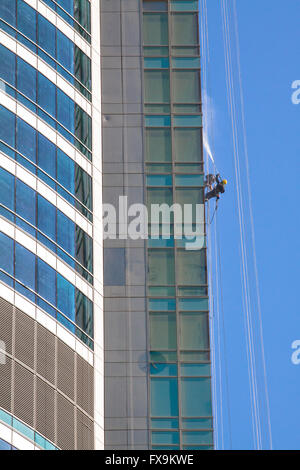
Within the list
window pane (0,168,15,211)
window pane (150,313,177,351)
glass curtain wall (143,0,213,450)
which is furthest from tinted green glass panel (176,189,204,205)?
window pane (0,168,15,211)

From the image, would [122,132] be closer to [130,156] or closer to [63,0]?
[130,156]

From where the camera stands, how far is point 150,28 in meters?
73.2

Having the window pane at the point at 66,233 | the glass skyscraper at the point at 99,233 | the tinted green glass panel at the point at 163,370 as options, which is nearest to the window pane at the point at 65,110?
the glass skyscraper at the point at 99,233

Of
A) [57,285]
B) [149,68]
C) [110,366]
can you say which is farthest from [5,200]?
[149,68]

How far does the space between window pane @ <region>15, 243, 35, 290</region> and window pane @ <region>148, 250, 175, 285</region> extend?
880cm

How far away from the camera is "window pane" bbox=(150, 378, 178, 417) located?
215 ft

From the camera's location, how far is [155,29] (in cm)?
7319

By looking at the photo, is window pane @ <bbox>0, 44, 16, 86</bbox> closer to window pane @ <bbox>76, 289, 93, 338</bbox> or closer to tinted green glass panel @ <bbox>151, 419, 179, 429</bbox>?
window pane @ <bbox>76, 289, 93, 338</bbox>

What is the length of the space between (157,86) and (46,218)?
12296 millimetres

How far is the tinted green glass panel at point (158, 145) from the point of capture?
231 ft

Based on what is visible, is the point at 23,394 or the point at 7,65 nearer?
the point at 23,394

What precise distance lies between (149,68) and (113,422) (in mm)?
16741

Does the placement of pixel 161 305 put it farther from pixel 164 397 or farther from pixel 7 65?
pixel 7 65

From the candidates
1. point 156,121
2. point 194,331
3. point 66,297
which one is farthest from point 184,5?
point 66,297
